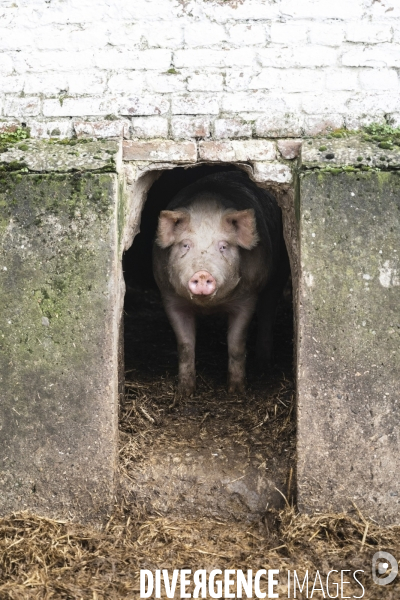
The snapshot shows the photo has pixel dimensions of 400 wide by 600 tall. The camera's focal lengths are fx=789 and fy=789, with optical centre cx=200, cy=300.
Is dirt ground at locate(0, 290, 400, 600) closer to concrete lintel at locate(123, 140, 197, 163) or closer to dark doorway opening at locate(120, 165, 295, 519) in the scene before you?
dark doorway opening at locate(120, 165, 295, 519)

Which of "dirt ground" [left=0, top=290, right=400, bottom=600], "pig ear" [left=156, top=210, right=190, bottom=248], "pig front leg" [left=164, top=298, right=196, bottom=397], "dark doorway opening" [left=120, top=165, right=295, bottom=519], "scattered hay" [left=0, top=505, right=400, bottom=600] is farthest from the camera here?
"pig front leg" [left=164, top=298, right=196, bottom=397]

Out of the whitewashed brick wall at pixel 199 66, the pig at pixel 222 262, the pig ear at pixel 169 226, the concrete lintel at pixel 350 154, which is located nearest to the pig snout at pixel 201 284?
the pig at pixel 222 262

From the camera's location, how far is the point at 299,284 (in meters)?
4.58

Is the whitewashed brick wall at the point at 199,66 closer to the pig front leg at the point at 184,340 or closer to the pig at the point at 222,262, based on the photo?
the pig at the point at 222,262

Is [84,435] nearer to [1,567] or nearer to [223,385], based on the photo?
[1,567]

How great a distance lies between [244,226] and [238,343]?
984 mm

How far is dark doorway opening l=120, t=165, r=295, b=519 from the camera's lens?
4.91 m

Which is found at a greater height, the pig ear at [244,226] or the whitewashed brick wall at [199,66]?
the whitewashed brick wall at [199,66]

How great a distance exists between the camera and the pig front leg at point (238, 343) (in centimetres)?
618

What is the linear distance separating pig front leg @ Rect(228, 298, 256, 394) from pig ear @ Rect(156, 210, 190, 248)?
834 millimetres

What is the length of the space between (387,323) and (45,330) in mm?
1983

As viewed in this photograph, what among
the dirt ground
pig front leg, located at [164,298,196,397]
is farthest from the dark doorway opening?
pig front leg, located at [164,298,196,397]

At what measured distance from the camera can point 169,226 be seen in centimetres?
576

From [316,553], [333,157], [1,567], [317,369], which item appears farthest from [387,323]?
[1,567]
